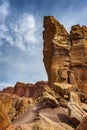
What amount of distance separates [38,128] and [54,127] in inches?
51.3

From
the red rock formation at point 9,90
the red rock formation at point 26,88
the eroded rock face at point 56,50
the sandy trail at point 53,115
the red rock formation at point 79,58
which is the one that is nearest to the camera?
the sandy trail at point 53,115

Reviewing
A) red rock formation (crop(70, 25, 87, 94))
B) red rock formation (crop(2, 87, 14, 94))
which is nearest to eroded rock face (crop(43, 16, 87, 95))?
red rock formation (crop(70, 25, 87, 94))

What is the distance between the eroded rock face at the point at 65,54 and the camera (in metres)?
42.7

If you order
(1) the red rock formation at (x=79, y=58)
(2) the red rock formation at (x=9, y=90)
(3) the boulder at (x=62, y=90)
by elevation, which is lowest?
(2) the red rock formation at (x=9, y=90)

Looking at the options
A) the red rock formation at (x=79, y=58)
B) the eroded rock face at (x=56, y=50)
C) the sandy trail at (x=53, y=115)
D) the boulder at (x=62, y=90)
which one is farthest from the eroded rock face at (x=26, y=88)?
the sandy trail at (x=53, y=115)

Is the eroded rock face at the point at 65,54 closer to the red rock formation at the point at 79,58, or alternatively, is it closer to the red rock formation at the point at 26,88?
the red rock formation at the point at 79,58

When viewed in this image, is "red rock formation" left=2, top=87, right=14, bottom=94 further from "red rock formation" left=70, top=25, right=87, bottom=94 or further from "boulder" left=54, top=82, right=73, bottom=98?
"boulder" left=54, top=82, right=73, bottom=98

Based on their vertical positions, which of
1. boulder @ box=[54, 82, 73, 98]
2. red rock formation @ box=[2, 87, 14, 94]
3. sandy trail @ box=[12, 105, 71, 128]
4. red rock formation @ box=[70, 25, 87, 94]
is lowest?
red rock formation @ box=[2, 87, 14, 94]

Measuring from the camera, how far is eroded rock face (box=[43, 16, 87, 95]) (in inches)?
1682

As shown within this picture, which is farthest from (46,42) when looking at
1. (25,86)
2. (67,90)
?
(25,86)

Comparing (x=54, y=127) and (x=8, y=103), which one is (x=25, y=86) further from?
(x=54, y=127)

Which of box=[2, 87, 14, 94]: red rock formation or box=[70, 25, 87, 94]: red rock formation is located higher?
box=[70, 25, 87, 94]: red rock formation

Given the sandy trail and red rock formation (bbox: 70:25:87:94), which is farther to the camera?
red rock formation (bbox: 70:25:87:94)

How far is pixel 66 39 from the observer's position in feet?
153
